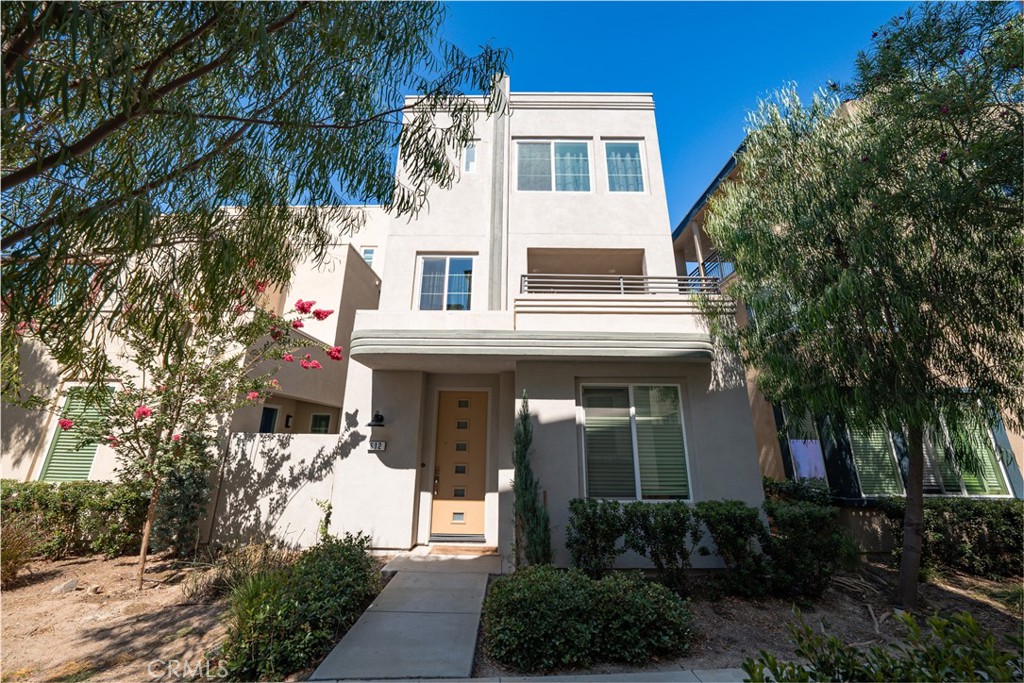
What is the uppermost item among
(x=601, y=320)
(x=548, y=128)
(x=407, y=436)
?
(x=548, y=128)

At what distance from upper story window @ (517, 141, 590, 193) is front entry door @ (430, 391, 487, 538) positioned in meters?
5.79

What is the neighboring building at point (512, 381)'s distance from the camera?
740cm

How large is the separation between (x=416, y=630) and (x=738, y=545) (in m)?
4.70

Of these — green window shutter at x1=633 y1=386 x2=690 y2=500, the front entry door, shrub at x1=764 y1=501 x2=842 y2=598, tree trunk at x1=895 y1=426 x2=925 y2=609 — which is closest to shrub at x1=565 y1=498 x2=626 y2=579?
green window shutter at x1=633 y1=386 x2=690 y2=500

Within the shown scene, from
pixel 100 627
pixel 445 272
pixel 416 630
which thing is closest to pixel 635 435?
pixel 416 630

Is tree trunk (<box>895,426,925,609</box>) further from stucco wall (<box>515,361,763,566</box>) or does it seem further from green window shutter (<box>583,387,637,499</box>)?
green window shutter (<box>583,387,637,499</box>)

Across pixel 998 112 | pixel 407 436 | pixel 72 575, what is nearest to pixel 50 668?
pixel 72 575

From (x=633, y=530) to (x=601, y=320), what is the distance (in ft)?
12.3

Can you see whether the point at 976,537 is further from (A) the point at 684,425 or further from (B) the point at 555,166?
(B) the point at 555,166

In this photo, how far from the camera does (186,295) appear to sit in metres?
3.27

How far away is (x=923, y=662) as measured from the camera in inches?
78.7

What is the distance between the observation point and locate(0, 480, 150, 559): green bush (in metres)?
7.38

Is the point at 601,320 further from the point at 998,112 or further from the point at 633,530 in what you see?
the point at 998,112

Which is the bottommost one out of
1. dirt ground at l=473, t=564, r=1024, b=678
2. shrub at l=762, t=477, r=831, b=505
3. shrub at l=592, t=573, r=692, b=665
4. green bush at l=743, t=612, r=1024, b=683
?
dirt ground at l=473, t=564, r=1024, b=678
